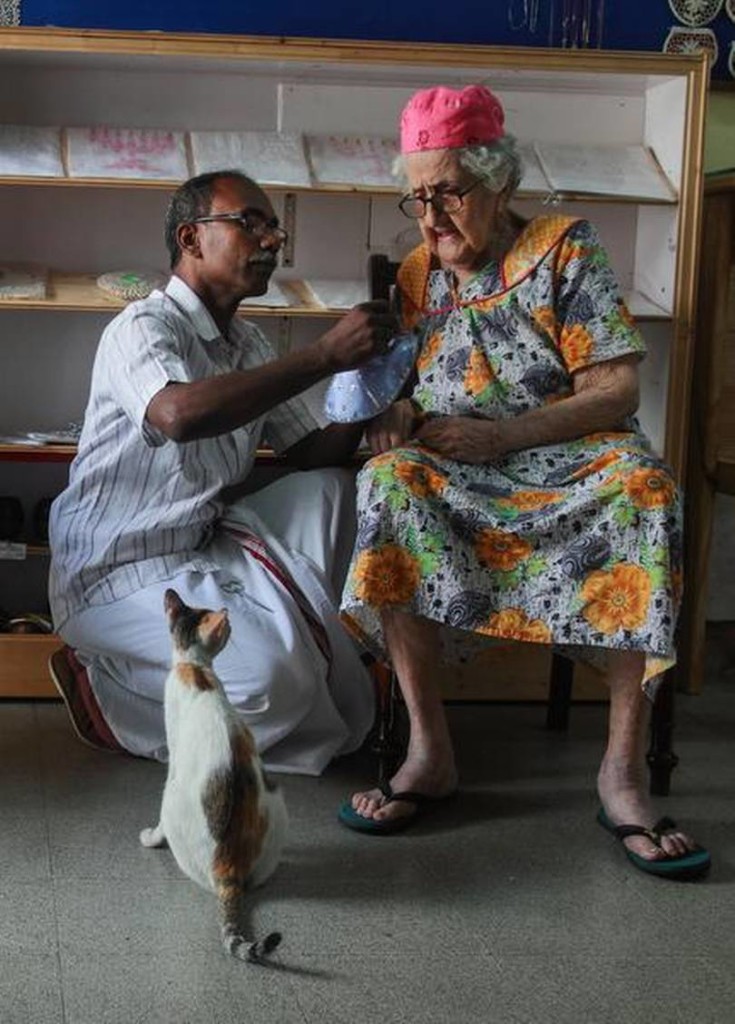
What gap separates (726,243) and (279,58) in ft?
3.92

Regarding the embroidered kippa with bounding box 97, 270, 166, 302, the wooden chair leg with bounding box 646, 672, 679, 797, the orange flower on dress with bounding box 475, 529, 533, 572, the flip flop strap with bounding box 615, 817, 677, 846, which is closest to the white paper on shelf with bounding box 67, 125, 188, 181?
the embroidered kippa with bounding box 97, 270, 166, 302

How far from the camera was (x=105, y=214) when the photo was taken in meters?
3.83

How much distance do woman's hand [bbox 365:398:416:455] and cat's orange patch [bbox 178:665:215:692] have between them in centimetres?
74

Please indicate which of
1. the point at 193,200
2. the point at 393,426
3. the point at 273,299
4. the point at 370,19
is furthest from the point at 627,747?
the point at 370,19

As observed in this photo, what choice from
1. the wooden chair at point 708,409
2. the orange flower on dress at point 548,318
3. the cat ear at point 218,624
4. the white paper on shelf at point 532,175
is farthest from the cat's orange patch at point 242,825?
the wooden chair at point 708,409

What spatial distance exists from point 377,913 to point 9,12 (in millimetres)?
2420

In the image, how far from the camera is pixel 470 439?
2820 mm

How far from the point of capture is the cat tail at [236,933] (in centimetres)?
213

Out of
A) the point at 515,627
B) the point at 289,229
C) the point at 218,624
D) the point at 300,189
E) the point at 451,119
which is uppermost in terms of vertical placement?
the point at 451,119

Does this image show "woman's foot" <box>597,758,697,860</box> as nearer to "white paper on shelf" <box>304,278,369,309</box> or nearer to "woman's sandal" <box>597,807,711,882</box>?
"woman's sandal" <box>597,807,711,882</box>

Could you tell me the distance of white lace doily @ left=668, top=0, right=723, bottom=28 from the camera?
3.88 metres

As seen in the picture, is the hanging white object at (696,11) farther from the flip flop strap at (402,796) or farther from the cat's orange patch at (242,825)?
the cat's orange patch at (242,825)

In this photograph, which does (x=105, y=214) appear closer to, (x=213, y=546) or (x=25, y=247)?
(x=25, y=247)

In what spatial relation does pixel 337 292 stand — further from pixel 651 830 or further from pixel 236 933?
pixel 236 933
